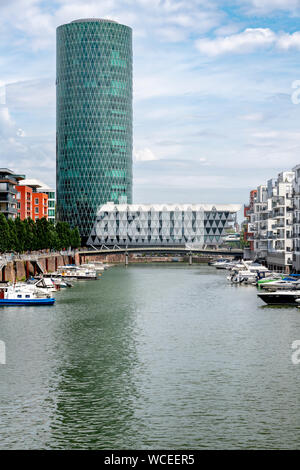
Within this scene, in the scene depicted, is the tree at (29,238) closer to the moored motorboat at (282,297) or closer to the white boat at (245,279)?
the white boat at (245,279)

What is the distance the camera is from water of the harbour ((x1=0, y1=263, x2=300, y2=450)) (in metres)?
41.6

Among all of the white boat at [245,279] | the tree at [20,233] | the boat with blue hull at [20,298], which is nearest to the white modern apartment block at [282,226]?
the white boat at [245,279]

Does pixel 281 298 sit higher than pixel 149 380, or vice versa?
pixel 281 298

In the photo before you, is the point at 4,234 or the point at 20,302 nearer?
the point at 20,302

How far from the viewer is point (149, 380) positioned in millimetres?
54875

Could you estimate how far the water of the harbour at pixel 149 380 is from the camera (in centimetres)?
4162

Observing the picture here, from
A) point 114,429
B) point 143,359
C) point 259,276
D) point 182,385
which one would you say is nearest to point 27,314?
point 143,359

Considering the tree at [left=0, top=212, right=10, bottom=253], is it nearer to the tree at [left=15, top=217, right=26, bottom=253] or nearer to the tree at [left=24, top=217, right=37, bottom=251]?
the tree at [left=15, top=217, right=26, bottom=253]

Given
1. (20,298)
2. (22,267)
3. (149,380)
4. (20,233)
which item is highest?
(20,233)

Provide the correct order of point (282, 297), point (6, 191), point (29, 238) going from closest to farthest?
point (282, 297) < point (29, 238) < point (6, 191)

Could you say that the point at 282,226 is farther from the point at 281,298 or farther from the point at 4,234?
the point at 281,298

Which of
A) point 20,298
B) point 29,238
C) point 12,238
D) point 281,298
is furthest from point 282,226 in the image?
point 20,298
